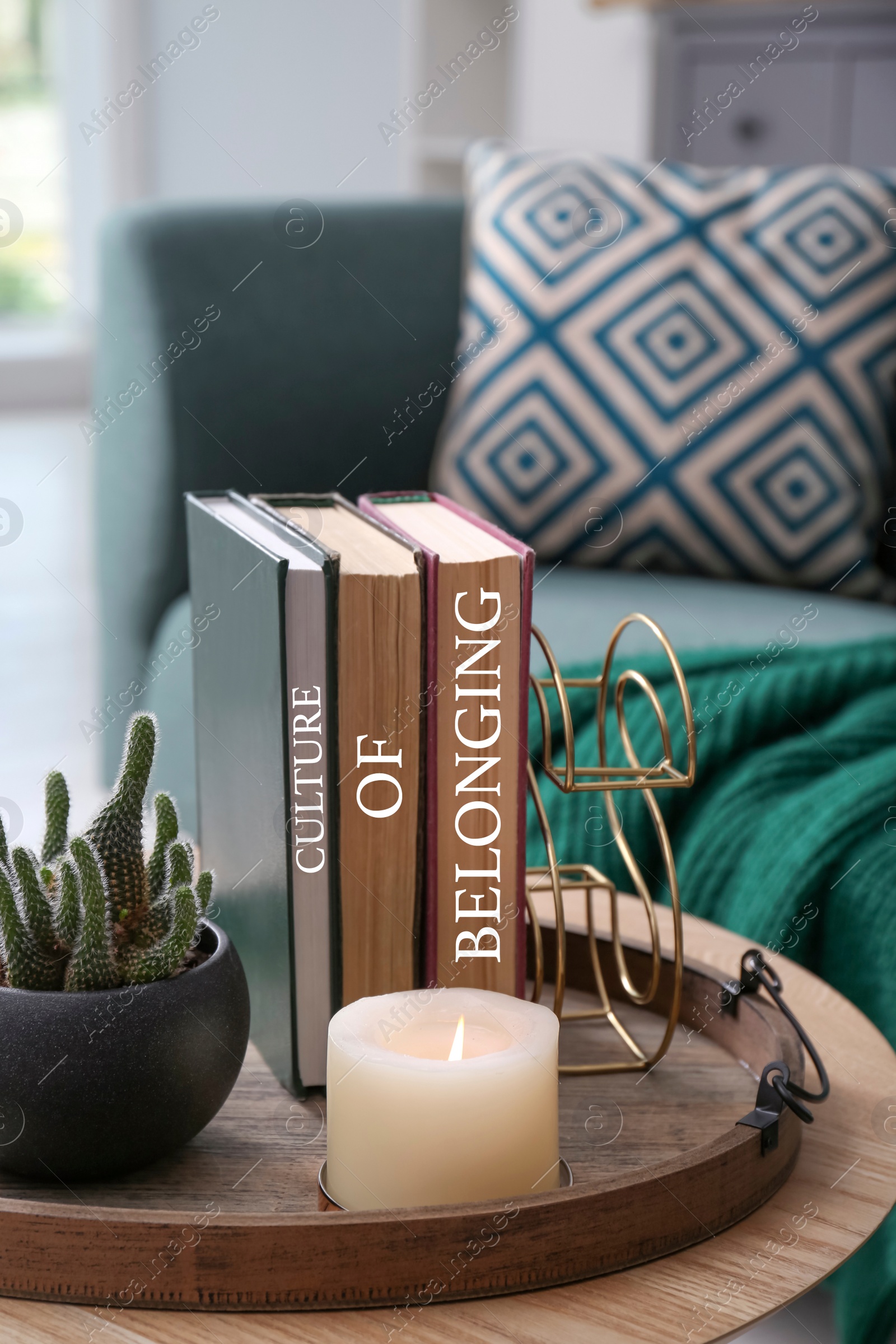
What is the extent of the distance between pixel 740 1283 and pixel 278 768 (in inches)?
9.9

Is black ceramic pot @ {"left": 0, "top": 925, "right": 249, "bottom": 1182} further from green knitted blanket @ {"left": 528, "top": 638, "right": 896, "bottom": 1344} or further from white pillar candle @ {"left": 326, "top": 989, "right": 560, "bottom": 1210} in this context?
green knitted blanket @ {"left": 528, "top": 638, "right": 896, "bottom": 1344}

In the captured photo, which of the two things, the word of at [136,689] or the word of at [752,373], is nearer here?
the word of at [136,689]

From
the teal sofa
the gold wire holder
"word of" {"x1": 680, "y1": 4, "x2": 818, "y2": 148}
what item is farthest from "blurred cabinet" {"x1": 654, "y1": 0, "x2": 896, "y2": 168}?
the gold wire holder

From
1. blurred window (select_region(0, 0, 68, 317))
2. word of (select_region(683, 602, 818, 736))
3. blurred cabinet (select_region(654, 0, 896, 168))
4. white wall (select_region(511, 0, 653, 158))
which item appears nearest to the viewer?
word of (select_region(683, 602, 818, 736))

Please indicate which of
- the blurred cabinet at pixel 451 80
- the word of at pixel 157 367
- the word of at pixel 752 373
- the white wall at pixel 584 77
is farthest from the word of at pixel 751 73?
the word of at pixel 157 367

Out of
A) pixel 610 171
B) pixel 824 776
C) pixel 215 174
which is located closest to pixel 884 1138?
pixel 824 776

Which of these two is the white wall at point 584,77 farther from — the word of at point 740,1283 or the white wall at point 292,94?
the word of at point 740,1283

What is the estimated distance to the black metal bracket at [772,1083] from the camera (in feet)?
1.67

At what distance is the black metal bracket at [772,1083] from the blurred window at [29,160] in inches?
164

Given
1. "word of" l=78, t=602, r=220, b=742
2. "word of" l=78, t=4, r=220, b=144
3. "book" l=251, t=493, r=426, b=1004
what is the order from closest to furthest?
"book" l=251, t=493, r=426, b=1004, "word of" l=78, t=602, r=220, b=742, "word of" l=78, t=4, r=220, b=144

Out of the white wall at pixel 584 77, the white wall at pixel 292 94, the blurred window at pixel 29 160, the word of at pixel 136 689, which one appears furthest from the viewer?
the blurred window at pixel 29 160

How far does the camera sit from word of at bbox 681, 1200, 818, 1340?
0.44m

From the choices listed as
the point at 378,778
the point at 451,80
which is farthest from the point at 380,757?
the point at 451,80

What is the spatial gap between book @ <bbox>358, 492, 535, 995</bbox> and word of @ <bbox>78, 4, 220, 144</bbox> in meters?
3.36
